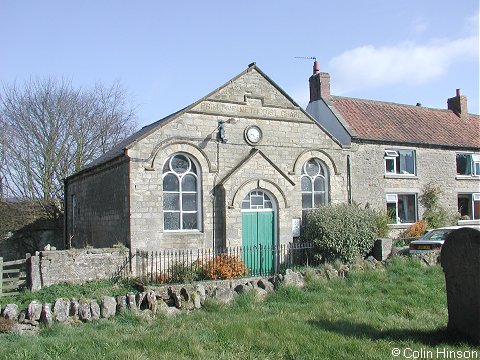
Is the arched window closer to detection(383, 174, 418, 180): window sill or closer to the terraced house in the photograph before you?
the terraced house

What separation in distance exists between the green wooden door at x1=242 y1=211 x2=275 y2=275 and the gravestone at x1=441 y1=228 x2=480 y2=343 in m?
8.94

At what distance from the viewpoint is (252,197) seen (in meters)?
18.7

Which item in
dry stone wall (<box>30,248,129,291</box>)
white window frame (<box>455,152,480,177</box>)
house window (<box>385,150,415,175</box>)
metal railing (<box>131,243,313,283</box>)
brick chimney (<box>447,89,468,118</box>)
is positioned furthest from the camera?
brick chimney (<box>447,89,468,118</box>)

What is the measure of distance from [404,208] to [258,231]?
405 inches

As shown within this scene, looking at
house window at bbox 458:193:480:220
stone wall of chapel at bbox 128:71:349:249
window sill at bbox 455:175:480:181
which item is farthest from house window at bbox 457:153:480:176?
stone wall of chapel at bbox 128:71:349:249

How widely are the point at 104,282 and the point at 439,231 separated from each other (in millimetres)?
12604

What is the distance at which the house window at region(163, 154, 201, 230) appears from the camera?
56.7 ft

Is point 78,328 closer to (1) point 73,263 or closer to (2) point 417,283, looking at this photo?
(1) point 73,263

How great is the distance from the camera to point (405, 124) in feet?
88.1

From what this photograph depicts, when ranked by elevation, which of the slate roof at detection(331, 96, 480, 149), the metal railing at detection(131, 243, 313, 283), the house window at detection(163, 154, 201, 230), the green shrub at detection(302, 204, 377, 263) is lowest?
the metal railing at detection(131, 243, 313, 283)

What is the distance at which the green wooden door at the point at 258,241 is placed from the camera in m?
17.9

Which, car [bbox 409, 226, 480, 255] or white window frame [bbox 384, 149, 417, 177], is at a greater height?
white window frame [bbox 384, 149, 417, 177]

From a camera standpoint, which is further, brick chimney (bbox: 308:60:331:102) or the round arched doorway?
brick chimney (bbox: 308:60:331:102)

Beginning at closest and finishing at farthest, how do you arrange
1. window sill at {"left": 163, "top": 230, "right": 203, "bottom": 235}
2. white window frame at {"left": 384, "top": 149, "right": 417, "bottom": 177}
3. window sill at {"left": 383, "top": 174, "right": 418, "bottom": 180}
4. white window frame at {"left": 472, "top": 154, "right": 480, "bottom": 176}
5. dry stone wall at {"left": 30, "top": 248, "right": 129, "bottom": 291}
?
dry stone wall at {"left": 30, "top": 248, "right": 129, "bottom": 291} < window sill at {"left": 163, "top": 230, "right": 203, "bottom": 235} < window sill at {"left": 383, "top": 174, "right": 418, "bottom": 180} < white window frame at {"left": 384, "top": 149, "right": 417, "bottom": 177} < white window frame at {"left": 472, "top": 154, "right": 480, "bottom": 176}
